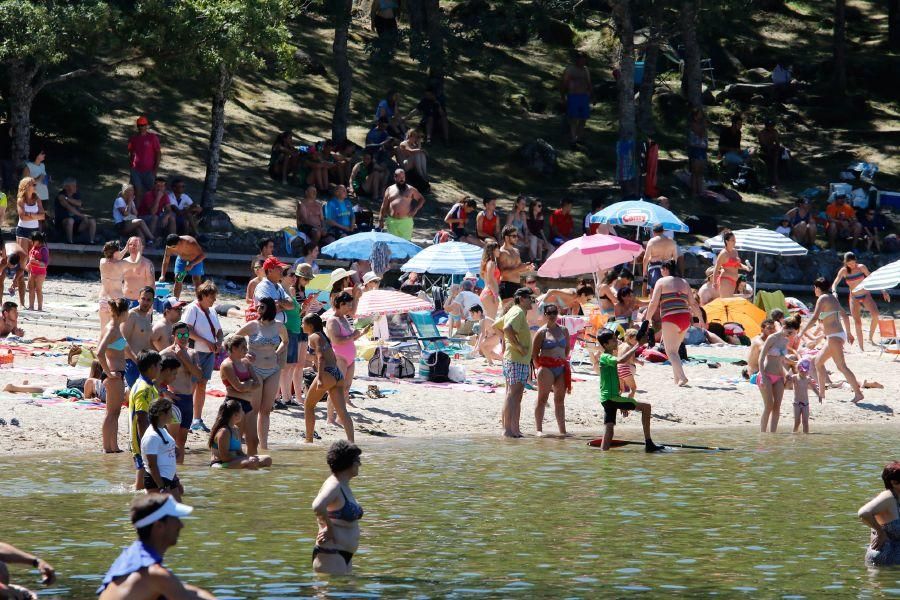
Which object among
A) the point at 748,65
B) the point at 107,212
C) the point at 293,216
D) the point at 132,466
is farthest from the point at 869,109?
the point at 132,466

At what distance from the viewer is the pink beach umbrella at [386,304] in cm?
1981

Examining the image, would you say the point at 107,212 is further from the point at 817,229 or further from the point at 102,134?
the point at 817,229

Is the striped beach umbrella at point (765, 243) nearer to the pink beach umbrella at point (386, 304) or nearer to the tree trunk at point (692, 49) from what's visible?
the pink beach umbrella at point (386, 304)

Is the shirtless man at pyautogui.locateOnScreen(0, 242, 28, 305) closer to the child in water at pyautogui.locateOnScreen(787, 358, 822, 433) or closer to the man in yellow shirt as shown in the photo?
the man in yellow shirt

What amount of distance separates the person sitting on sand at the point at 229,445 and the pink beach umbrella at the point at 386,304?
18.5 feet

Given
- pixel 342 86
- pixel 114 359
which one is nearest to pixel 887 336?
pixel 342 86

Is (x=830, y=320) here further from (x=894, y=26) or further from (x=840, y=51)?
(x=894, y=26)

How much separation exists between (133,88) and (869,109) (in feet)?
63.9

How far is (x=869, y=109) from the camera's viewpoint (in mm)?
41969

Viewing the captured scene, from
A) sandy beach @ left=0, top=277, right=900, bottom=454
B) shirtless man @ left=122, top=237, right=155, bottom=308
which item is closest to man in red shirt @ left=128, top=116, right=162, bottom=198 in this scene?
sandy beach @ left=0, top=277, right=900, bottom=454

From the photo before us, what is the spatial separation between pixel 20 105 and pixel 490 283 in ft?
35.4

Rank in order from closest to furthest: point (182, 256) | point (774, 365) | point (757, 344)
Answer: point (774, 365), point (757, 344), point (182, 256)

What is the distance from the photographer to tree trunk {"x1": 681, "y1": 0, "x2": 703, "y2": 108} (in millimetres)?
36656

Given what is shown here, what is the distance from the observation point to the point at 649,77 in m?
37.6
